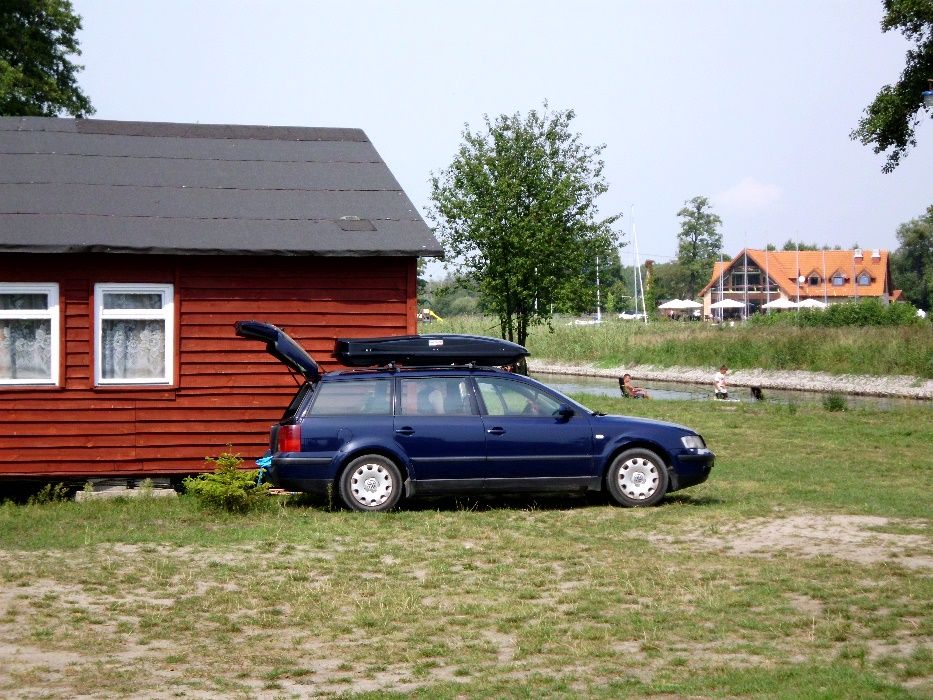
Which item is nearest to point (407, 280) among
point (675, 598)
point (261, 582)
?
point (261, 582)

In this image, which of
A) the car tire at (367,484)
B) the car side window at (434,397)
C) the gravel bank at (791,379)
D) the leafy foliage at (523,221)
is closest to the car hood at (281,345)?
the car side window at (434,397)

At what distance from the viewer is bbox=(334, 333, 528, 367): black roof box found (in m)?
14.4

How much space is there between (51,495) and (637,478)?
7330 millimetres

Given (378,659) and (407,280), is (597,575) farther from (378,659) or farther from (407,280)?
(407,280)

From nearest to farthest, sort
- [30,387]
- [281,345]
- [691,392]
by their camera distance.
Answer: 1. [281,345]
2. [30,387]
3. [691,392]

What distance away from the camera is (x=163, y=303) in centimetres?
1616

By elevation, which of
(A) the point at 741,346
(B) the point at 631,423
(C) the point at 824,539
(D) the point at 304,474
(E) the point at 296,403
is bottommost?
(C) the point at 824,539

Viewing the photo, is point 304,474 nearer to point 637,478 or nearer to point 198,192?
point 637,478

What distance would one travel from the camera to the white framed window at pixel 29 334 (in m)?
15.8

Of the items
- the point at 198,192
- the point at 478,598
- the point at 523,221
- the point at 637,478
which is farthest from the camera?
the point at 523,221

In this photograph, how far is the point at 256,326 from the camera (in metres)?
14.7

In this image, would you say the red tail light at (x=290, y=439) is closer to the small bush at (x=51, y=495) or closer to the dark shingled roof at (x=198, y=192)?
the dark shingled roof at (x=198, y=192)

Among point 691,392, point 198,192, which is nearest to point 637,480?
point 198,192

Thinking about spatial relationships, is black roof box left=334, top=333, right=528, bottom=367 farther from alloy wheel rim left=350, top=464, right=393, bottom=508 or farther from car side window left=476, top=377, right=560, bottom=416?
alloy wheel rim left=350, top=464, right=393, bottom=508
